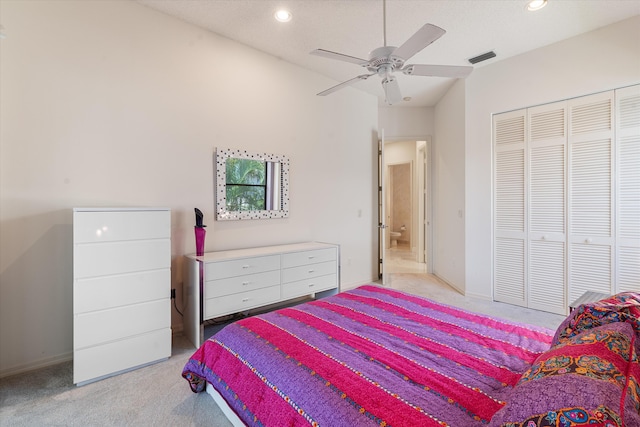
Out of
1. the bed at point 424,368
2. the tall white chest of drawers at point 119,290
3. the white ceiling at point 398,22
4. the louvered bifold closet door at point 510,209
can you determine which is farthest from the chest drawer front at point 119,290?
the louvered bifold closet door at point 510,209

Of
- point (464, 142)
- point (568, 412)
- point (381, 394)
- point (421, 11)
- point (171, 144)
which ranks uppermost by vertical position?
point (421, 11)

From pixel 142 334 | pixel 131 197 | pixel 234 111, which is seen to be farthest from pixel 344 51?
pixel 142 334

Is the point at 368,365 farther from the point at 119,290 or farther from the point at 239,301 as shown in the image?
the point at 119,290

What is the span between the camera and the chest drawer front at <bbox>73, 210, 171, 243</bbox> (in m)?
1.96

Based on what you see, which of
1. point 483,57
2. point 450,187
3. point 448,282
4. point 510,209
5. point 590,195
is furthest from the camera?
point 448,282

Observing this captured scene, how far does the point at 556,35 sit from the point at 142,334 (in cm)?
467

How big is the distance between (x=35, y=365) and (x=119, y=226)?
47.9 inches

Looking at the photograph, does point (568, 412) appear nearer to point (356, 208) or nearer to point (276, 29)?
point (276, 29)

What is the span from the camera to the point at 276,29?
292 cm

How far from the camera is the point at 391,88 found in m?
2.31

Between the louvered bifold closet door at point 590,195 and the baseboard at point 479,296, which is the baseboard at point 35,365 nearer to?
the baseboard at point 479,296

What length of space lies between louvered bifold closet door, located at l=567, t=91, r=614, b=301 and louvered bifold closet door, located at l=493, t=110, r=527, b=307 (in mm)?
431

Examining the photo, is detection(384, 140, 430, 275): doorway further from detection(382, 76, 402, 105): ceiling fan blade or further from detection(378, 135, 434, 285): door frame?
detection(382, 76, 402, 105): ceiling fan blade

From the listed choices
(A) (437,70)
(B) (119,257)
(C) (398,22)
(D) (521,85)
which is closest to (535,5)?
(D) (521,85)
